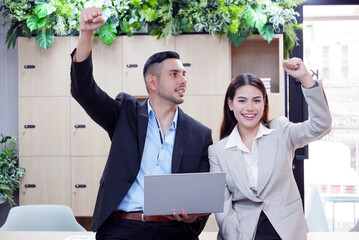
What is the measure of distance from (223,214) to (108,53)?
111 inches

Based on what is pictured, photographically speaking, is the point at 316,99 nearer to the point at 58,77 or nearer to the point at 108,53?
the point at 108,53

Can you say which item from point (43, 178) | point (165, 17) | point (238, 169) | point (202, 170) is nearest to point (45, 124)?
point (43, 178)

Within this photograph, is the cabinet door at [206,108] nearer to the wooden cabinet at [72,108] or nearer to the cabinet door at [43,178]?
the wooden cabinet at [72,108]

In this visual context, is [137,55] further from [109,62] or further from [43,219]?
[43,219]

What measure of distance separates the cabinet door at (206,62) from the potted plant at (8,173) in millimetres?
1976

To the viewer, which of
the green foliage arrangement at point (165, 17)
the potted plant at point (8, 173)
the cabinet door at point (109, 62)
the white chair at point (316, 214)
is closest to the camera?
the white chair at point (316, 214)

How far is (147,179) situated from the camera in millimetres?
1836

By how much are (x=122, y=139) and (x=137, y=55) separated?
7.84 feet

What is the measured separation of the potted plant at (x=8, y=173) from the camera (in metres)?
4.34

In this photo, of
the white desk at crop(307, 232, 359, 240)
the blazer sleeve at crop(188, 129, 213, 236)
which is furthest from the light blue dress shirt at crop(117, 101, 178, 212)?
the white desk at crop(307, 232, 359, 240)

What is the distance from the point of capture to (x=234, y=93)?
7.43 feet

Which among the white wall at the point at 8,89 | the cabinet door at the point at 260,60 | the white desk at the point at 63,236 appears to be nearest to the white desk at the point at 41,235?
the white desk at the point at 63,236

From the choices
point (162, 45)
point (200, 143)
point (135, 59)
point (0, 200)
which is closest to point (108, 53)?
point (135, 59)

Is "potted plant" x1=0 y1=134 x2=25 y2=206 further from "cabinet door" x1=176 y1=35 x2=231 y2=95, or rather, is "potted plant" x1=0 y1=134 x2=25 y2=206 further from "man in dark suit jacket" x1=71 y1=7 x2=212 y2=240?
"man in dark suit jacket" x1=71 y1=7 x2=212 y2=240
